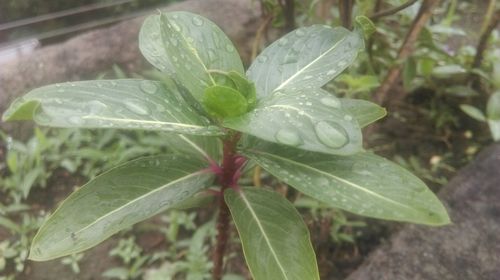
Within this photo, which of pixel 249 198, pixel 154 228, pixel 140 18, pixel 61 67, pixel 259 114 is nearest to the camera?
pixel 259 114

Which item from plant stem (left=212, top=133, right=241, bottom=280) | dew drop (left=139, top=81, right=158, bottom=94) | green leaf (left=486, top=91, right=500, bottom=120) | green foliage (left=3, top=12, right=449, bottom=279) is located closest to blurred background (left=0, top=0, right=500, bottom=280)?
green leaf (left=486, top=91, right=500, bottom=120)

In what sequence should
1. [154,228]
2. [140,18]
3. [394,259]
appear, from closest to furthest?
[394,259], [154,228], [140,18]

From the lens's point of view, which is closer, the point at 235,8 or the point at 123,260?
the point at 123,260

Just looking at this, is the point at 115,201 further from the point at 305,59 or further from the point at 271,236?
the point at 305,59

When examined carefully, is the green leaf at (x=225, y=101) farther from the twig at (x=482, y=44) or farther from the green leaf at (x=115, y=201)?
the twig at (x=482, y=44)

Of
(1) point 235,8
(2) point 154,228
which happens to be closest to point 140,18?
(1) point 235,8

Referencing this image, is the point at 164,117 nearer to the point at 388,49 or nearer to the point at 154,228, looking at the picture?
the point at 154,228

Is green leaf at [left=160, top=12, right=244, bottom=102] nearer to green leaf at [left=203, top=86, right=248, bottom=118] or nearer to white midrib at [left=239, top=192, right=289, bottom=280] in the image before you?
green leaf at [left=203, top=86, right=248, bottom=118]
